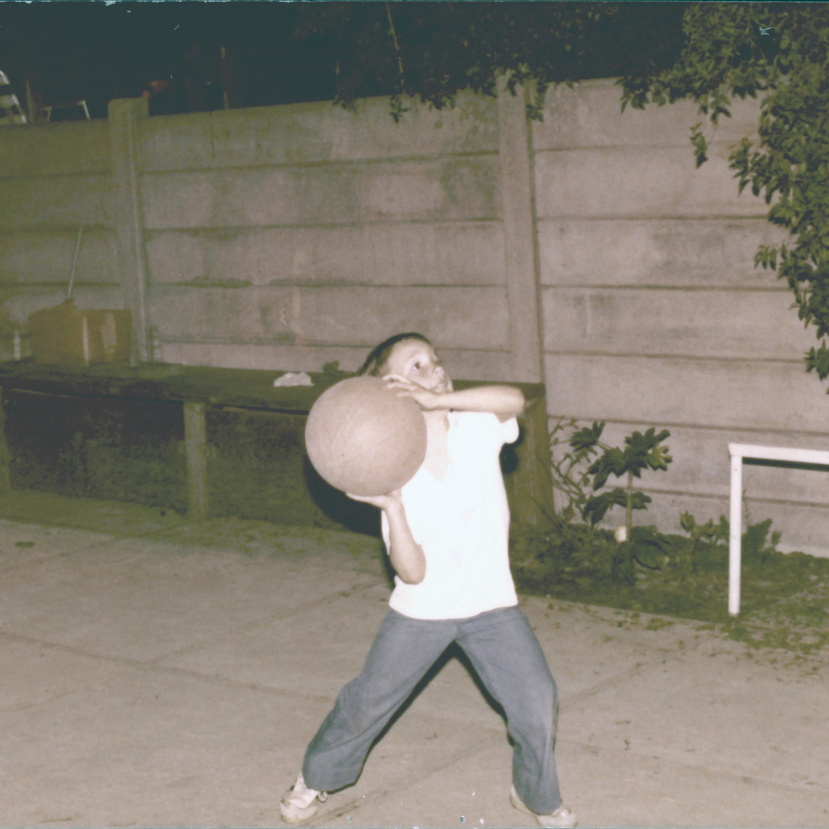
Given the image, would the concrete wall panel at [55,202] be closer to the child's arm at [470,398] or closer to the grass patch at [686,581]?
the grass patch at [686,581]

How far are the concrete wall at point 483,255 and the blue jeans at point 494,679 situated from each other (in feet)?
9.51

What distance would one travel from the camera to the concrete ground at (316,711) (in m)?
3.78

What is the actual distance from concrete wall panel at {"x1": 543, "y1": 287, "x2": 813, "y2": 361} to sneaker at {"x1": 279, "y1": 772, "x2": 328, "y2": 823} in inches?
126

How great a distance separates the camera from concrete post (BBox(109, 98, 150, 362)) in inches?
307

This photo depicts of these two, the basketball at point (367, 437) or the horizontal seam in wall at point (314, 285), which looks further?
the horizontal seam in wall at point (314, 285)

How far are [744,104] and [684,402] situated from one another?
4.63 feet

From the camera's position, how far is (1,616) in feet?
19.1

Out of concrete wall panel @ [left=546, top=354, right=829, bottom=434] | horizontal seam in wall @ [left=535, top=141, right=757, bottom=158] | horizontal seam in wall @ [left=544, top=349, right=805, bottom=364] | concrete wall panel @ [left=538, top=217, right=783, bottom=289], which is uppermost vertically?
horizontal seam in wall @ [left=535, top=141, right=757, bottom=158]

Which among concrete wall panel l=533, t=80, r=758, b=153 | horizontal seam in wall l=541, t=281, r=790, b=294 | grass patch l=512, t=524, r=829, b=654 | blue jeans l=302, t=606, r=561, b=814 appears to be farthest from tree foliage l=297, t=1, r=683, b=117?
blue jeans l=302, t=606, r=561, b=814

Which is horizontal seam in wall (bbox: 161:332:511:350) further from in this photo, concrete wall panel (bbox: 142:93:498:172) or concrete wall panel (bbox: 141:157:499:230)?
concrete wall panel (bbox: 142:93:498:172)

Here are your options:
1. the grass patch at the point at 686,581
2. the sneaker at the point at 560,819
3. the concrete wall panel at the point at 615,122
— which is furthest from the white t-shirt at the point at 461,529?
the concrete wall panel at the point at 615,122

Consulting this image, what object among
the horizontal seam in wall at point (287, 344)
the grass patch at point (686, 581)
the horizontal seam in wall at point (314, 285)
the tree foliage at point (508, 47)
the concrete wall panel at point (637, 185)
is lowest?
the grass patch at point (686, 581)

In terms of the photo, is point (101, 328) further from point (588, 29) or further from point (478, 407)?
point (478, 407)

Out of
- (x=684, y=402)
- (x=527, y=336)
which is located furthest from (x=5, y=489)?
(x=684, y=402)
